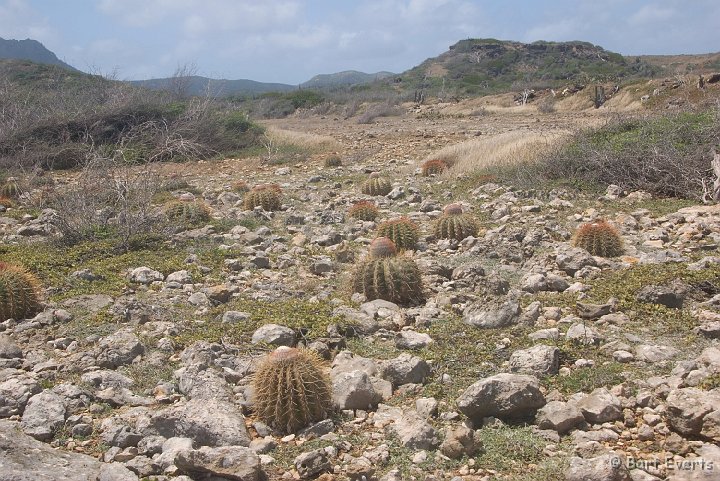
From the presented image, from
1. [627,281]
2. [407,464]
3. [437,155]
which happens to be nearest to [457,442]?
[407,464]

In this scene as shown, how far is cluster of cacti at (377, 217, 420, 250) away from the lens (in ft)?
25.6

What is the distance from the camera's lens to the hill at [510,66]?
47.7m

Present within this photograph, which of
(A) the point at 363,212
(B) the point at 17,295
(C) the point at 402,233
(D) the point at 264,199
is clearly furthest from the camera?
(D) the point at 264,199

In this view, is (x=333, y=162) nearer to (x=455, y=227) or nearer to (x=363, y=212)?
(x=363, y=212)

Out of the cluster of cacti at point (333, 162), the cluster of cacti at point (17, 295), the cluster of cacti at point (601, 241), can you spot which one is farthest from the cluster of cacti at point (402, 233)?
the cluster of cacti at point (333, 162)

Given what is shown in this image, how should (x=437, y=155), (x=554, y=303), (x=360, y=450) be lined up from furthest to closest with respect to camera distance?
(x=437, y=155) < (x=554, y=303) < (x=360, y=450)

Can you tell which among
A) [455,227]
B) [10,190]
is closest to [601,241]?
→ [455,227]

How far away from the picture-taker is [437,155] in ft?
45.9

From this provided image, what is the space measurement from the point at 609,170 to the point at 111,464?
891cm

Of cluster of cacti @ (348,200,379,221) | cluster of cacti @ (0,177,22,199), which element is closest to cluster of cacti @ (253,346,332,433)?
cluster of cacti @ (348,200,379,221)

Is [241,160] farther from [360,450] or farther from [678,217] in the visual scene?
[360,450]

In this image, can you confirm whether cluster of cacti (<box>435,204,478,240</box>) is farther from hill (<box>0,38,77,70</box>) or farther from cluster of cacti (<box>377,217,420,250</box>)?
hill (<box>0,38,77,70</box>)

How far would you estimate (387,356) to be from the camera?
470cm

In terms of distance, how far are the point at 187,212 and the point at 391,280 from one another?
16.2 ft
